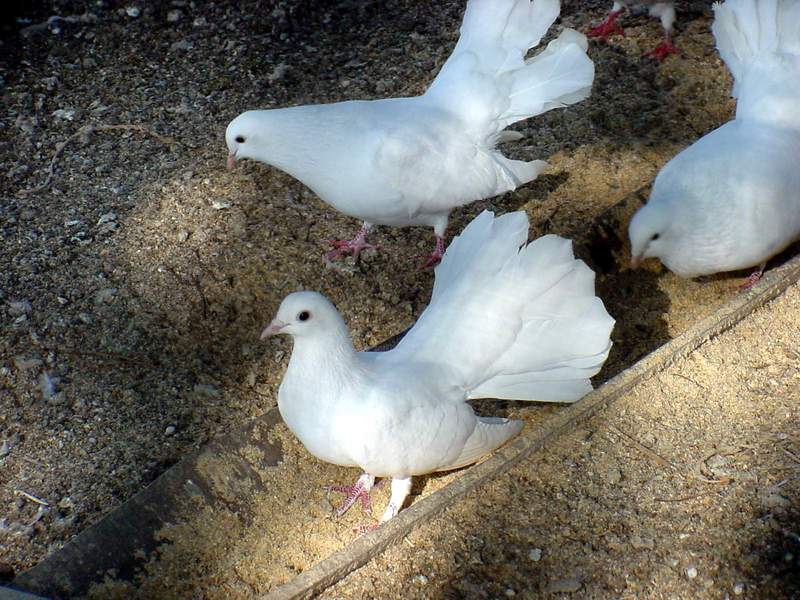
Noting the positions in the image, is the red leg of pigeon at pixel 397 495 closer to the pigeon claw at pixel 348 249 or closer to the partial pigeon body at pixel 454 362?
the partial pigeon body at pixel 454 362

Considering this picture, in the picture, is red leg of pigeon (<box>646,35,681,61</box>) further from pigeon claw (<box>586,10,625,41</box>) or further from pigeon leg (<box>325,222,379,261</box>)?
pigeon leg (<box>325,222,379,261</box>)

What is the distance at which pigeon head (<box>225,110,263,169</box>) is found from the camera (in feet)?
12.8

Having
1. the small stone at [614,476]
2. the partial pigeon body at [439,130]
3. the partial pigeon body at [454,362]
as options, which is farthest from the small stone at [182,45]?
the small stone at [614,476]

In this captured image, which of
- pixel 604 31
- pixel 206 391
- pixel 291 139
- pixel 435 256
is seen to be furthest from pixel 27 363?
pixel 604 31

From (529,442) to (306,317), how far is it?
2.67ft

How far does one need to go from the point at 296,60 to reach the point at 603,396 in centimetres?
351

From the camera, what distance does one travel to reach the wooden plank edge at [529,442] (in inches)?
101

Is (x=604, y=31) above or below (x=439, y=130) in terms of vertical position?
below

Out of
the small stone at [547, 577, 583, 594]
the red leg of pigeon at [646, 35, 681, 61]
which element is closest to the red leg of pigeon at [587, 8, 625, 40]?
the red leg of pigeon at [646, 35, 681, 61]

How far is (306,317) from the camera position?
9.36 ft

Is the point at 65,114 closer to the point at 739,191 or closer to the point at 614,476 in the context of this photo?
the point at 739,191

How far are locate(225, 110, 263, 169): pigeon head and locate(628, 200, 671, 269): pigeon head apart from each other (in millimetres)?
1602

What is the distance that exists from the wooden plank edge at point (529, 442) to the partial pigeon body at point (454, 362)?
0.08 meters

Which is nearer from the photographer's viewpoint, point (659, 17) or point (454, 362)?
point (454, 362)
